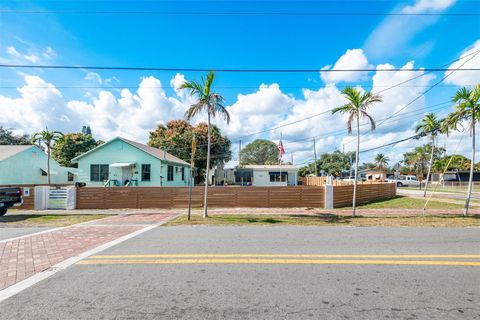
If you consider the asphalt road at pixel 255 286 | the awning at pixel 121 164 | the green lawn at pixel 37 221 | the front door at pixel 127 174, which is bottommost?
the green lawn at pixel 37 221

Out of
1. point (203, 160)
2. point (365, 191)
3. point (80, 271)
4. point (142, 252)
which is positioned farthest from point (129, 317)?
point (203, 160)

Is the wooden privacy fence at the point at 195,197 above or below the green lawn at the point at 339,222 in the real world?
above

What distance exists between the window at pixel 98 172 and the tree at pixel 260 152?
50.1 metres

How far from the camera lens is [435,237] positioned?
275 inches

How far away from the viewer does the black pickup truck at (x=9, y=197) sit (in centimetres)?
1125

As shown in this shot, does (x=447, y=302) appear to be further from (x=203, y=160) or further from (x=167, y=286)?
(x=203, y=160)

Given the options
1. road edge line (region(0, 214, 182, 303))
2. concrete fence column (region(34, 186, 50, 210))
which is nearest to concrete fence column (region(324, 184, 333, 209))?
road edge line (region(0, 214, 182, 303))

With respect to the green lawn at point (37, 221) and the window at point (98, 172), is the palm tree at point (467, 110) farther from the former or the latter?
the window at point (98, 172)

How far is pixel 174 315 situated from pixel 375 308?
242cm

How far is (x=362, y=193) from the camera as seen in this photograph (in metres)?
16.7

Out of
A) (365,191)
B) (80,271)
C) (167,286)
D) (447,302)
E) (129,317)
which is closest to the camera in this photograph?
(129,317)

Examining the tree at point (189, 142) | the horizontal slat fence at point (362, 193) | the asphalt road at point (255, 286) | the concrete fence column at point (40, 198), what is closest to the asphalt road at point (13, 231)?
the asphalt road at point (255, 286)

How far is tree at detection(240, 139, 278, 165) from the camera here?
69562 mm

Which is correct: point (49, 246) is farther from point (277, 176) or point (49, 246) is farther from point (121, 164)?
point (277, 176)
